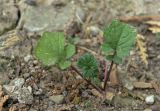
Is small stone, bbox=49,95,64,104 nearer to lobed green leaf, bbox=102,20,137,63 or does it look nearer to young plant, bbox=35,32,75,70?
young plant, bbox=35,32,75,70

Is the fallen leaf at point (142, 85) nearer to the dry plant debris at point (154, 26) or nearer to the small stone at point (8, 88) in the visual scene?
the dry plant debris at point (154, 26)

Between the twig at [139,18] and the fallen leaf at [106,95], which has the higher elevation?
the twig at [139,18]

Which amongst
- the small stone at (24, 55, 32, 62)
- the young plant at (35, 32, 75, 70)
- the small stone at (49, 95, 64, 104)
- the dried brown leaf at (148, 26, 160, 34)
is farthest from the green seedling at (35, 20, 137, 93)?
the dried brown leaf at (148, 26, 160, 34)

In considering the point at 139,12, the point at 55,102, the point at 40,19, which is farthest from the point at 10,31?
the point at 139,12

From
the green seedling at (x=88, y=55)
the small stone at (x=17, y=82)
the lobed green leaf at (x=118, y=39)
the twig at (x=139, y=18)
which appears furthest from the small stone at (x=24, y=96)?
the twig at (x=139, y=18)

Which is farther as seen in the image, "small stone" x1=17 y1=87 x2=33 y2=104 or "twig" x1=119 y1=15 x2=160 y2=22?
"twig" x1=119 y1=15 x2=160 y2=22

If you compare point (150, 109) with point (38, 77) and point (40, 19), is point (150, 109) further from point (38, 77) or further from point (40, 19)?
point (40, 19)

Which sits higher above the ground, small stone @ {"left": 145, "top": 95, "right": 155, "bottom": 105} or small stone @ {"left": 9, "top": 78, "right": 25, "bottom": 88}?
small stone @ {"left": 9, "top": 78, "right": 25, "bottom": 88}

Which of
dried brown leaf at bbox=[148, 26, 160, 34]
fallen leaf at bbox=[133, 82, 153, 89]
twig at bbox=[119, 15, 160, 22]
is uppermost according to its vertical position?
twig at bbox=[119, 15, 160, 22]

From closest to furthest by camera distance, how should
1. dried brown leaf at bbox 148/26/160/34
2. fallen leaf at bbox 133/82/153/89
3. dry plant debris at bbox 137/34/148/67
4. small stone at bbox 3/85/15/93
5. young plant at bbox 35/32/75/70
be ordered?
young plant at bbox 35/32/75/70 < small stone at bbox 3/85/15/93 < fallen leaf at bbox 133/82/153/89 < dry plant debris at bbox 137/34/148/67 < dried brown leaf at bbox 148/26/160/34

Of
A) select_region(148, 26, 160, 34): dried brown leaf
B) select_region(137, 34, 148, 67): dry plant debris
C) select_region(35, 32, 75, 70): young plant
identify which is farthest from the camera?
select_region(148, 26, 160, 34): dried brown leaf
